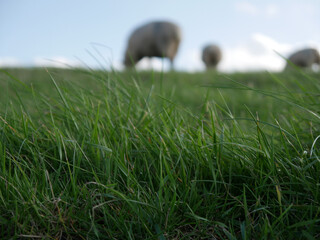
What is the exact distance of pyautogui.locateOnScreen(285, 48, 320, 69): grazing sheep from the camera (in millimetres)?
10570

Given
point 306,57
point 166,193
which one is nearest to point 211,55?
point 306,57

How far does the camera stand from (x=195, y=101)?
2.95 metres

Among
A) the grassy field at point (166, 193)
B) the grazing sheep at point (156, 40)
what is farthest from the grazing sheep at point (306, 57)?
the grassy field at point (166, 193)

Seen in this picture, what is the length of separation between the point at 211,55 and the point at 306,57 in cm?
367

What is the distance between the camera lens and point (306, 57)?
1062cm

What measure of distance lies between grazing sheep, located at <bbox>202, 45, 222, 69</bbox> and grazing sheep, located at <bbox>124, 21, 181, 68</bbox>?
14.6 feet

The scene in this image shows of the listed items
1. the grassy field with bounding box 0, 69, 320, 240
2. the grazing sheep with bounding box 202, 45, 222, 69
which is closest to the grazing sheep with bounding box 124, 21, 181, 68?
the grazing sheep with bounding box 202, 45, 222, 69

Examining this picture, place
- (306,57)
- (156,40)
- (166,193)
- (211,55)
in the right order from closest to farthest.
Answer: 1. (166,193)
2. (156,40)
3. (306,57)
4. (211,55)

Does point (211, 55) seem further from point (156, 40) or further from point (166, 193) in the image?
point (166, 193)

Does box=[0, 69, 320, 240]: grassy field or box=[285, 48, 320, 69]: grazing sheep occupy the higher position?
box=[285, 48, 320, 69]: grazing sheep

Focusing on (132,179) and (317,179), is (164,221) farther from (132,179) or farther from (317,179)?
(317,179)

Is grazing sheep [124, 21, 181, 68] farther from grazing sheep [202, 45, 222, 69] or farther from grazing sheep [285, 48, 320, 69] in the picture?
grazing sheep [285, 48, 320, 69]

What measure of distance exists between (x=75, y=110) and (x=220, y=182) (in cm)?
59

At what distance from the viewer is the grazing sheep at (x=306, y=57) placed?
1057 centimetres
